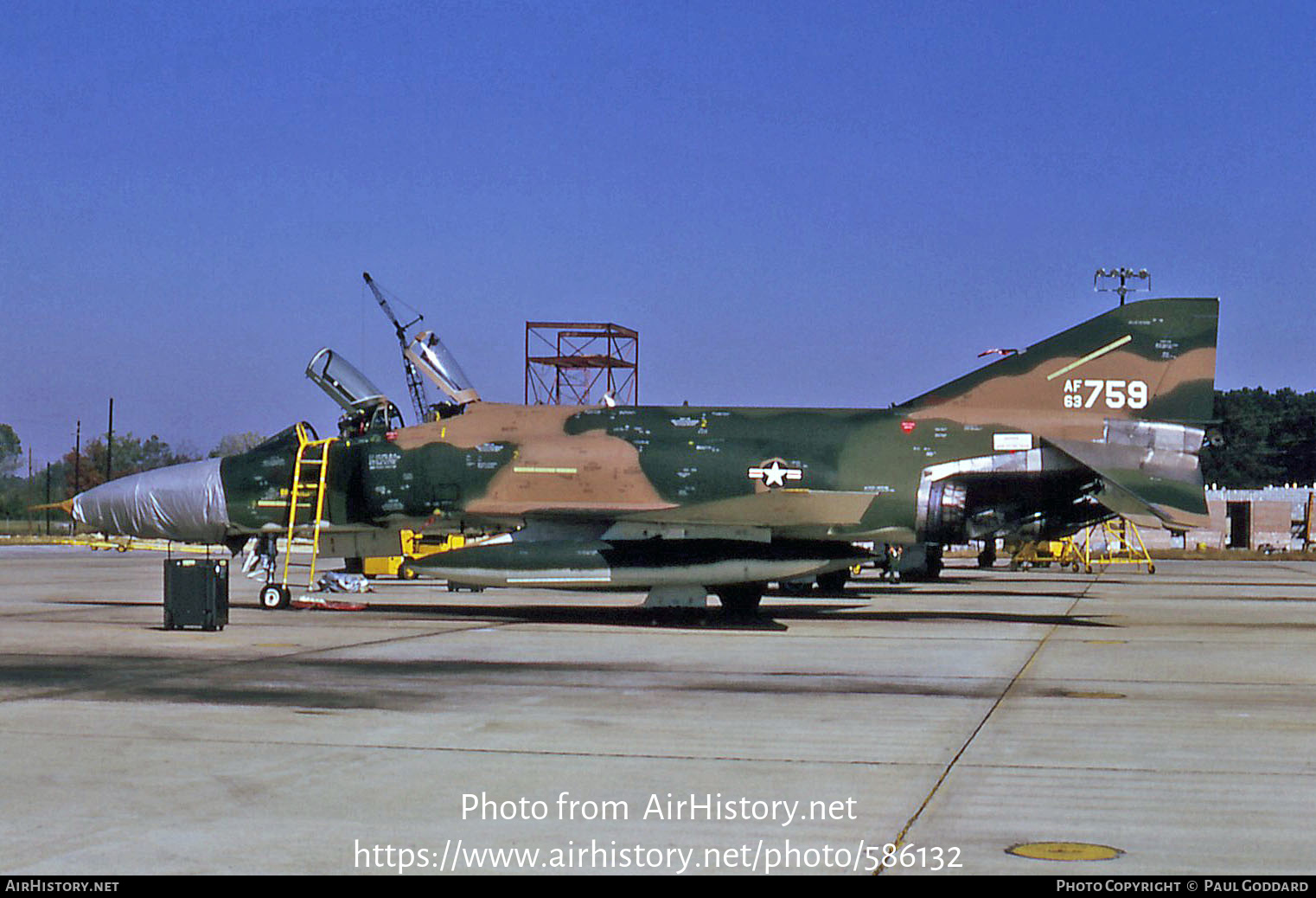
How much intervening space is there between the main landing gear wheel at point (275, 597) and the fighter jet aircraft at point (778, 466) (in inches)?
1.2

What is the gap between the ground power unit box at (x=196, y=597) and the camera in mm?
16719

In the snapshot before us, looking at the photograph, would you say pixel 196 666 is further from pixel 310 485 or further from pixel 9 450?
pixel 9 450

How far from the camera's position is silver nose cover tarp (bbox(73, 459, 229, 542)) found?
68.5ft

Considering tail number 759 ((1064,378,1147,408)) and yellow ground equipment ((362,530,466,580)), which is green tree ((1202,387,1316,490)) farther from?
tail number 759 ((1064,378,1147,408))

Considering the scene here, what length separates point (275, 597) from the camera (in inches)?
816

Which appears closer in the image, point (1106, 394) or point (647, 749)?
point (647, 749)

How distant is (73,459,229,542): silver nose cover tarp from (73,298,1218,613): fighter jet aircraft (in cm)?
3

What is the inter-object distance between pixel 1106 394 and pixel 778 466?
16.5 feet

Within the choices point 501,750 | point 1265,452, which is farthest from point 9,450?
point 501,750

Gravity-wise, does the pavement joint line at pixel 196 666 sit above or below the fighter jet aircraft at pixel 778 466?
below

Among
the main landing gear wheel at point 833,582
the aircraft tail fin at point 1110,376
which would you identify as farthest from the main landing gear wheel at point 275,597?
the main landing gear wheel at point 833,582

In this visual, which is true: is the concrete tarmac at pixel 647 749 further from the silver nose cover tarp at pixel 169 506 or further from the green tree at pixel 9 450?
the green tree at pixel 9 450

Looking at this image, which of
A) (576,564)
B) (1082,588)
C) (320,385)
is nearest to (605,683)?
(576,564)
